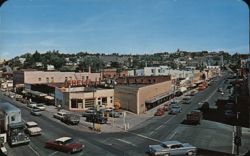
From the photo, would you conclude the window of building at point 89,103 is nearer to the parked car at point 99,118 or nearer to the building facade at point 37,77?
the parked car at point 99,118

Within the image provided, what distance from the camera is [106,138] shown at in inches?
500

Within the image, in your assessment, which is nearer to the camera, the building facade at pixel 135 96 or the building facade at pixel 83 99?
the building facade at pixel 135 96

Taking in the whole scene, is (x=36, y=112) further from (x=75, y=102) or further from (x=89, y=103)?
(x=89, y=103)

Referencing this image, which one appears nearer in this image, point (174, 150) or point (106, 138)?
point (174, 150)

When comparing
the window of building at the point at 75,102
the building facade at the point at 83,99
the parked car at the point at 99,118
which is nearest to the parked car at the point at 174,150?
the parked car at the point at 99,118

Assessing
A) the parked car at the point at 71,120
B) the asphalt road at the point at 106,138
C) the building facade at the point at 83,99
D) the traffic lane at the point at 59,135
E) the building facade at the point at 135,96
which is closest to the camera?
the asphalt road at the point at 106,138

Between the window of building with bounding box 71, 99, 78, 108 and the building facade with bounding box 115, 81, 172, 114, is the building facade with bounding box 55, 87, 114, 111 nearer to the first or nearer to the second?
the window of building with bounding box 71, 99, 78, 108

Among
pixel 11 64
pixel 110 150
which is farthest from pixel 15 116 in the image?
pixel 11 64

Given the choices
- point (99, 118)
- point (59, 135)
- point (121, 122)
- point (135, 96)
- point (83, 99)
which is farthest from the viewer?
point (83, 99)

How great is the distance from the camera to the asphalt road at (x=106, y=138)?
34.9 ft

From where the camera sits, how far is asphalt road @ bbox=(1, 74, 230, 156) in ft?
34.9

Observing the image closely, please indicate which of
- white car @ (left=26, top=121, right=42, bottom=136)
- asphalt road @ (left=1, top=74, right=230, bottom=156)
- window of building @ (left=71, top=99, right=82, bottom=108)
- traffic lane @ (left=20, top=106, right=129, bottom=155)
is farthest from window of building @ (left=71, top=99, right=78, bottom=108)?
white car @ (left=26, top=121, right=42, bottom=136)

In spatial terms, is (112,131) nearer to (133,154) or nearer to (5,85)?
(133,154)

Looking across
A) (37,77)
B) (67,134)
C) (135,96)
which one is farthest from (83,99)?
(37,77)
